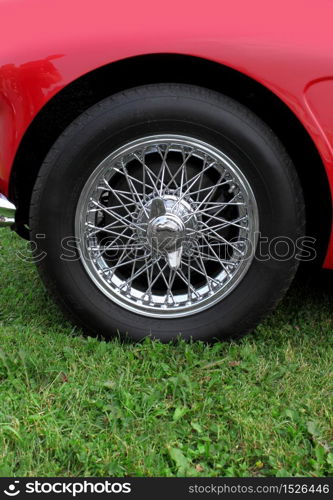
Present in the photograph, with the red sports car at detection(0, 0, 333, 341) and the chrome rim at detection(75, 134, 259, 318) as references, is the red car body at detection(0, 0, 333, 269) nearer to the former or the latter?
the red sports car at detection(0, 0, 333, 341)

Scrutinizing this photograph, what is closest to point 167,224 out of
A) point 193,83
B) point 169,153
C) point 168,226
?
point 168,226

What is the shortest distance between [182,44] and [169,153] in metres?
0.44

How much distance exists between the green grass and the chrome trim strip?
50 centimetres

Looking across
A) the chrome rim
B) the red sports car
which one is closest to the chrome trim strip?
the red sports car

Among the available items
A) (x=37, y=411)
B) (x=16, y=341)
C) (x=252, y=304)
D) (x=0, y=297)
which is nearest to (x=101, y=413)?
(x=37, y=411)

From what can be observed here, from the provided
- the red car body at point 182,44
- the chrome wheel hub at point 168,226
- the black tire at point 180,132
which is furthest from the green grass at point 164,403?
the red car body at point 182,44

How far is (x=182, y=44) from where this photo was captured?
1947 millimetres

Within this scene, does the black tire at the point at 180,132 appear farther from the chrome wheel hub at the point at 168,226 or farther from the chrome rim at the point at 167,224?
the chrome wheel hub at the point at 168,226

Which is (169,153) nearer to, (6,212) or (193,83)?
(193,83)

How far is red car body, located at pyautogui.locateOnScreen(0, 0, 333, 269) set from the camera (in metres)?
1.92

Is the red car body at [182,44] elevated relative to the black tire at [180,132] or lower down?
elevated

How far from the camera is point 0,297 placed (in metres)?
2.74

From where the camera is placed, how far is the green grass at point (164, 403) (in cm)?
164
